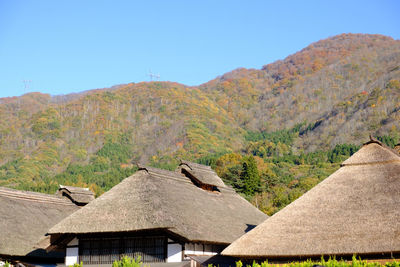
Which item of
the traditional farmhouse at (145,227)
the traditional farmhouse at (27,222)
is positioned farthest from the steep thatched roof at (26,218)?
the traditional farmhouse at (145,227)

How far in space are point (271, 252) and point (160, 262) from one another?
6.53 metres

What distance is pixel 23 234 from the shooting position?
3259cm

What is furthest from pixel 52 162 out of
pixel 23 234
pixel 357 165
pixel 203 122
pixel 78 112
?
pixel 357 165

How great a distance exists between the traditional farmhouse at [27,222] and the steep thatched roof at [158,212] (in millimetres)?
3699

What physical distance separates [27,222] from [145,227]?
11846mm

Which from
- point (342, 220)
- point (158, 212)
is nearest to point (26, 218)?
point (158, 212)

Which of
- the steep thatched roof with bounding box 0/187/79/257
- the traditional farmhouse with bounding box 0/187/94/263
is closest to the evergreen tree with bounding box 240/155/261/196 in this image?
the steep thatched roof with bounding box 0/187/79/257

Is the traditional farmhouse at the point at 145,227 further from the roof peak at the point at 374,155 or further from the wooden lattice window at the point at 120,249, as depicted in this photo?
the roof peak at the point at 374,155

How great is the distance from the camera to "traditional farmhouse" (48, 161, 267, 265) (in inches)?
1060

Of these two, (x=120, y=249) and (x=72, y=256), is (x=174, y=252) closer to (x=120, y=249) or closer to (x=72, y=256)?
(x=120, y=249)

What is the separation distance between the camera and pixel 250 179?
76.8m

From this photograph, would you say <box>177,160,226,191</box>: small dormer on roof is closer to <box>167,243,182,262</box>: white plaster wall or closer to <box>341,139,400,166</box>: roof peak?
<box>167,243,182,262</box>: white plaster wall

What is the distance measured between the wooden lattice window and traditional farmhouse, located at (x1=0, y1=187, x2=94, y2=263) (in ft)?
9.14

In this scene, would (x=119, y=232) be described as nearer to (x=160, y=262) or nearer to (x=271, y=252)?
(x=160, y=262)
